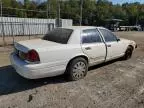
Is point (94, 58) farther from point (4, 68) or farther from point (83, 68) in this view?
point (4, 68)

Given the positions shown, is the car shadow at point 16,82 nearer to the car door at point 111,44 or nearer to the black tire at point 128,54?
the car door at point 111,44

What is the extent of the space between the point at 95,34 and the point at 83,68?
44.4 inches

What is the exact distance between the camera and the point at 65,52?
4.76 meters

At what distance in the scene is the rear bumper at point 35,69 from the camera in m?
4.34

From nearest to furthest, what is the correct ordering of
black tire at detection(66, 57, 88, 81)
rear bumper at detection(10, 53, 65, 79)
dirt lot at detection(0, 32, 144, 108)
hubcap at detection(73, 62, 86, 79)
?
1. dirt lot at detection(0, 32, 144, 108)
2. rear bumper at detection(10, 53, 65, 79)
3. black tire at detection(66, 57, 88, 81)
4. hubcap at detection(73, 62, 86, 79)

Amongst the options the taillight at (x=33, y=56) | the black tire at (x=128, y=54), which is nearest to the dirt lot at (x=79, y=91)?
the taillight at (x=33, y=56)

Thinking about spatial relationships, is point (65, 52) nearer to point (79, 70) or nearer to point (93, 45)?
point (79, 70)

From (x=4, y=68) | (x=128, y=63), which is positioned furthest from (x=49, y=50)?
(x=128, y=63)

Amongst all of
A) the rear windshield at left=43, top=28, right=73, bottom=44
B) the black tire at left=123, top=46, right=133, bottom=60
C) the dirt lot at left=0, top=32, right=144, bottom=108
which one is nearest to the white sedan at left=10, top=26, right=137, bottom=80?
the rear windshield at left=43, top=28, right=73, bottom=44

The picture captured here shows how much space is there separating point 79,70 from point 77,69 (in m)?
0.08

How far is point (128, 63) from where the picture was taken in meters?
6.99

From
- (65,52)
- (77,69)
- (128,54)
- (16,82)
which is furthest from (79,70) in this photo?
(128,54)

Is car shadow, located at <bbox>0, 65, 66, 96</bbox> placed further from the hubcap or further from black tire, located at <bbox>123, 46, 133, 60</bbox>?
black tire, located at <bbox>123, 46, 133, 60</bbox>

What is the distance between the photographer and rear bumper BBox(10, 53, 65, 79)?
4.34 m
